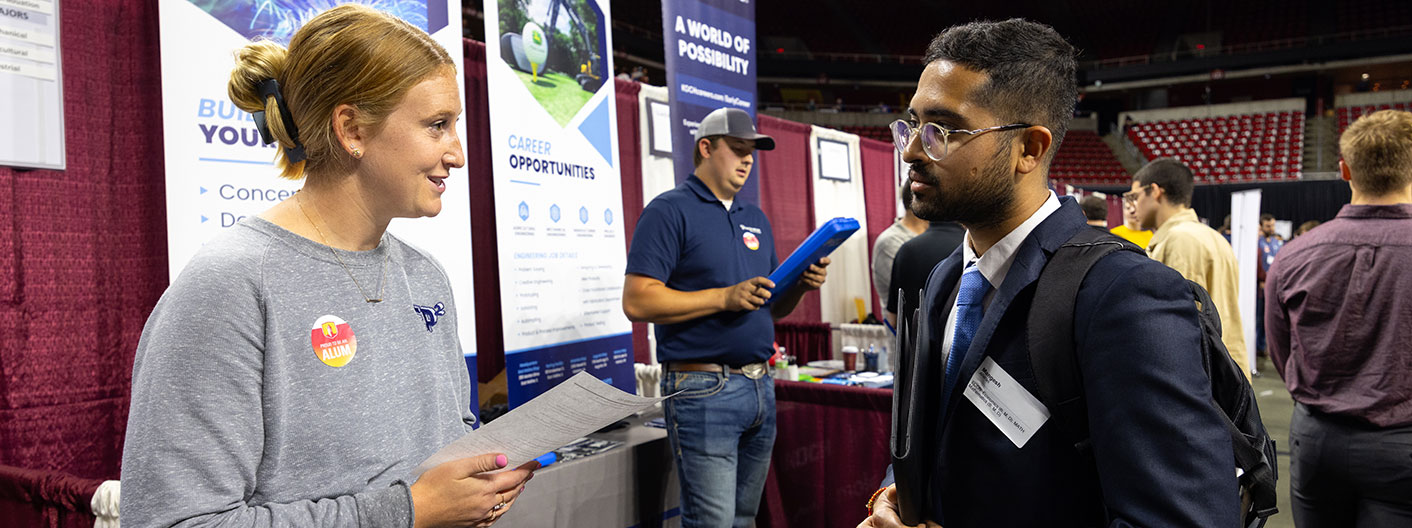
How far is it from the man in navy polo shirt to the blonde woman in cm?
123

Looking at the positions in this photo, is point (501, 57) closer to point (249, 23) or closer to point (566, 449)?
point (249, 23)

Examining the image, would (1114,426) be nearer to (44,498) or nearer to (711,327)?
(711,327)

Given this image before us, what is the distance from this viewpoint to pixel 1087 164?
20.3 meters

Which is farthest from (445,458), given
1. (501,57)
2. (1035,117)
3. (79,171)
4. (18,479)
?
(501,57)

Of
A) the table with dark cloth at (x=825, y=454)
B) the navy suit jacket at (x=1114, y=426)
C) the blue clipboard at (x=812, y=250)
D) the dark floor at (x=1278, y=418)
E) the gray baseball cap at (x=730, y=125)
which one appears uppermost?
the gray baseball cap at (x=730, y=125)

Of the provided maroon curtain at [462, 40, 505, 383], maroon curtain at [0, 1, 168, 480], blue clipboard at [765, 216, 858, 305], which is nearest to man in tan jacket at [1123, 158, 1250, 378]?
blue clipboard at [765, 216, 858, 305]

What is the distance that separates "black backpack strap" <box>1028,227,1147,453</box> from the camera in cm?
88

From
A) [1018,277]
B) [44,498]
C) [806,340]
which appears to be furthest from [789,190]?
[1018,277]

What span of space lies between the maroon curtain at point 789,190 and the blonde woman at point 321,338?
15.6ft

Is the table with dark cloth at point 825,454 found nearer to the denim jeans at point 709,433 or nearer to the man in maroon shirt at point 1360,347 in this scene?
the denim jeans at point 709,433

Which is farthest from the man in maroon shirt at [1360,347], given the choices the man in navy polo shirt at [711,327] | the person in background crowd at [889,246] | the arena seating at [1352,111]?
the arena seating at [1352,111]

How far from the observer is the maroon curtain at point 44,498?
1737 millimetres

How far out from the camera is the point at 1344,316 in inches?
77.7

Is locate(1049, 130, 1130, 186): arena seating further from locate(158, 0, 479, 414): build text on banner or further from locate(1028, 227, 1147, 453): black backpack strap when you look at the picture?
locate(1028, 227, 1147, 453): black backpack strap
